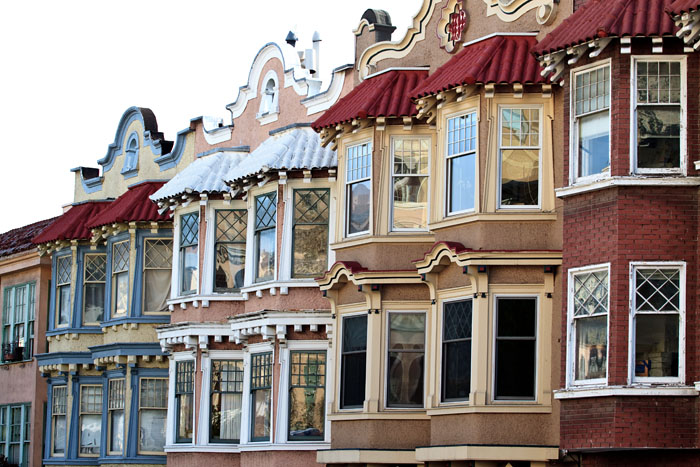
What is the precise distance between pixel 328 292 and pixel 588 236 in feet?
23.8

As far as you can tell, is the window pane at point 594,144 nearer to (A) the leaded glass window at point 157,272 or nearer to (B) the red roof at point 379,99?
(B) the red roof at point 379,99

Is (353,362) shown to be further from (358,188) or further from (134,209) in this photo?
(134,209)

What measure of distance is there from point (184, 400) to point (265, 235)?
4913mm

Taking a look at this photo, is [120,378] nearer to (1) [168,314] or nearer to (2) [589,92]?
(1) [168,314]

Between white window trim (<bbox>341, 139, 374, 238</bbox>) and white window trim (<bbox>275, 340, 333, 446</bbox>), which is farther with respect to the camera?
white window trim (<bbox>275, 340, 333, 446</bbox>)

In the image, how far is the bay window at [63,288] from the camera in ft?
136

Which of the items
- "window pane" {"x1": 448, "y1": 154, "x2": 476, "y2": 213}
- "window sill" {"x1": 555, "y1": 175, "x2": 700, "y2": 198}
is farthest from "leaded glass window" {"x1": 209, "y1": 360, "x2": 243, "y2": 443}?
"window sill" {"x1": 555, "y1": 175, "x2": 700, "y2": 198}

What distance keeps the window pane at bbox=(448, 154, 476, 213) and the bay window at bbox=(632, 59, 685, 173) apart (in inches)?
148

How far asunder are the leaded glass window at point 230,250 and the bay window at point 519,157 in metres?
9.97

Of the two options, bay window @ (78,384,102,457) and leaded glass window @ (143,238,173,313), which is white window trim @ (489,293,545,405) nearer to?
leaded glass window @ (143,238,173,313)

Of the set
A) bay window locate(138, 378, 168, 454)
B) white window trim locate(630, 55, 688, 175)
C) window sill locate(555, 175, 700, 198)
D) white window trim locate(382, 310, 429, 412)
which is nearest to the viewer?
window sill locate(555, 175, 700, 198)

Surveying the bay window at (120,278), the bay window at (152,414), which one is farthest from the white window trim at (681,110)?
the bay window at (120,278)

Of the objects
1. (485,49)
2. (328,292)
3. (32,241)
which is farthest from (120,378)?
(485,49)

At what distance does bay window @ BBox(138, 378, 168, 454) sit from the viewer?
37.8 m
